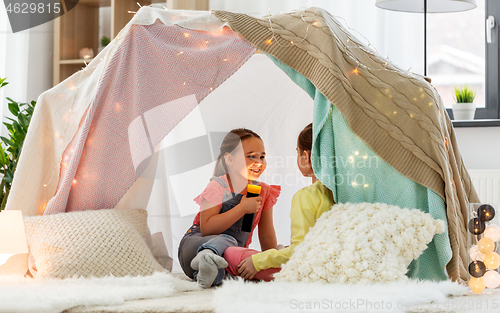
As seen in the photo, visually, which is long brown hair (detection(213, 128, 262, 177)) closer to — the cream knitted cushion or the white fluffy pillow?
the cream knitted cushion

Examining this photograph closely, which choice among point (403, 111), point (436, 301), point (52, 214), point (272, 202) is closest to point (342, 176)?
point (403, 111)

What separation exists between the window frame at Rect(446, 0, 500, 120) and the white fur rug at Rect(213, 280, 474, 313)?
1512 millimetres

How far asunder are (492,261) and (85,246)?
1068 millimetres

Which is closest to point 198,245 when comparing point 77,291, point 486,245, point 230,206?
point 230,206

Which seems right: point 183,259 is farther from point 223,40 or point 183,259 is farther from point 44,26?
point 44,26

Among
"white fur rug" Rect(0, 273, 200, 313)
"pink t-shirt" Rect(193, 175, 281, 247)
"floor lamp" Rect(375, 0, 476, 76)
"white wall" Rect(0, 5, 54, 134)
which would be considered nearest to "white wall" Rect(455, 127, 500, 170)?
"floor lamp" Rect(375, 0, 476, 76)

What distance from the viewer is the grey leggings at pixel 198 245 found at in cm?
135

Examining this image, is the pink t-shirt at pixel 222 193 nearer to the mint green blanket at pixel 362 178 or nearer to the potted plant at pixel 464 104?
the mint green blanket at pixel 362 178

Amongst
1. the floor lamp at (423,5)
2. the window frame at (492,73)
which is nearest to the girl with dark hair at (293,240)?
the floor lamp at (423,5)

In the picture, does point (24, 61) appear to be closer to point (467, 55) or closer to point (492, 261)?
point (467, 55)

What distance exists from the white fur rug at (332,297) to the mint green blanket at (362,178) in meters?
0.14

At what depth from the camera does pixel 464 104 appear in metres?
2.19

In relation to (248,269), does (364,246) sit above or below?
above

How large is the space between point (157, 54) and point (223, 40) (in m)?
0.22
